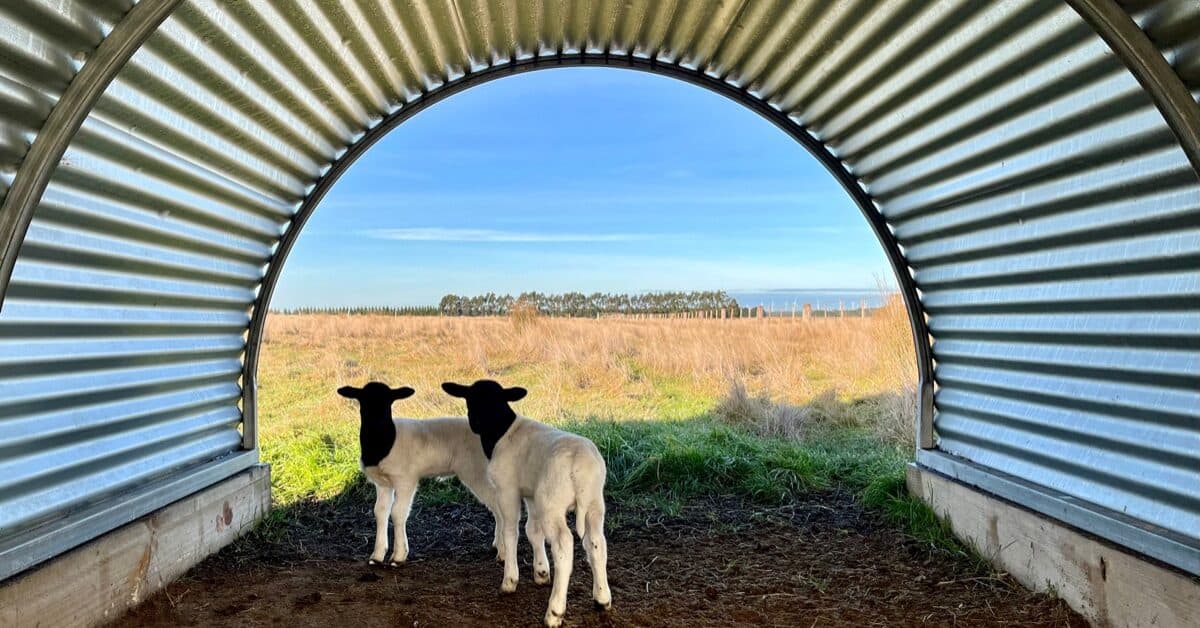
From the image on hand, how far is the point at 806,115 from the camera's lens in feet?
20.0

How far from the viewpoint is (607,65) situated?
6137 mm

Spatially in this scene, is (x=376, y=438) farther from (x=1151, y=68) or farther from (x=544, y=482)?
(x=1151, y=68)

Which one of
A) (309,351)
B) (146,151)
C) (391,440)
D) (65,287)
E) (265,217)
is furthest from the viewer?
(309,351)

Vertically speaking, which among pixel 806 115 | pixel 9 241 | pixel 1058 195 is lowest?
pixel 9 241

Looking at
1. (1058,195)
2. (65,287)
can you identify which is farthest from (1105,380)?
(65,287)

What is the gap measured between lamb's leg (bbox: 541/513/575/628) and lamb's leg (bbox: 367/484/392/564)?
1.70 m

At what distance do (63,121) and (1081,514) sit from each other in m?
5.75

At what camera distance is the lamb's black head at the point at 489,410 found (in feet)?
15.8

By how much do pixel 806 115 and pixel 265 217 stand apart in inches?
175

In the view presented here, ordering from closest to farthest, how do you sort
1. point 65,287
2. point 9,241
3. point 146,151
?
1. point 9,241
2. point 65,287
3. point 146,151

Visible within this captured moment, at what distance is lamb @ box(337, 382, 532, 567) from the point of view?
5230mm

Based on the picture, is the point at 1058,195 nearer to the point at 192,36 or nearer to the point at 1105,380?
the point at 1105,380

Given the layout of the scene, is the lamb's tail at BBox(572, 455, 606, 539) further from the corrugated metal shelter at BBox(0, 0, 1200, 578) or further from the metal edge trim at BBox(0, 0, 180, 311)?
the metal edge trim at BBox(0, 0, 180, 311)

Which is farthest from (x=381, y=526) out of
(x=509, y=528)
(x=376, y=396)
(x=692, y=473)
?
(x=692, y=473)
